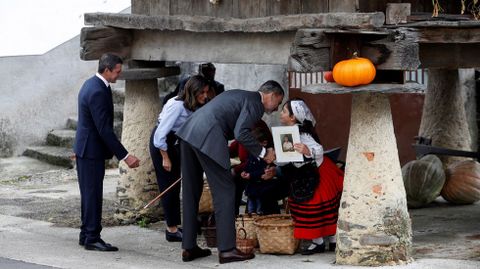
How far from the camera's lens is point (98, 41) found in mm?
11883

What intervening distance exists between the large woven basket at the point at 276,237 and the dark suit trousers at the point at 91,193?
143 cm

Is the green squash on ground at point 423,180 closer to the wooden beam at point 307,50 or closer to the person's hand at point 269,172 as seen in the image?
the person's hand at point 269,172

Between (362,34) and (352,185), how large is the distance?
126 cm

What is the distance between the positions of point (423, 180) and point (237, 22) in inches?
142

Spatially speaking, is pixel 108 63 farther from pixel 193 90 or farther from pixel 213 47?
pixel 213 47

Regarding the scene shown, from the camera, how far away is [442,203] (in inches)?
529

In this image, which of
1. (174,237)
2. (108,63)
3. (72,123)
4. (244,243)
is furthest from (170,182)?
(72,123)

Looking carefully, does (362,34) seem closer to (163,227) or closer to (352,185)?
(352,185)

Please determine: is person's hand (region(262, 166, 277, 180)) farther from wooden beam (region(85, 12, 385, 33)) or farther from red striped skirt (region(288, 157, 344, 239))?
wooden beam (region(85, 12, 385, 33))

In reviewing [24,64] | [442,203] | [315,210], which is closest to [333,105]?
[442,203]

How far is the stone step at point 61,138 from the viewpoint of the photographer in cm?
1595

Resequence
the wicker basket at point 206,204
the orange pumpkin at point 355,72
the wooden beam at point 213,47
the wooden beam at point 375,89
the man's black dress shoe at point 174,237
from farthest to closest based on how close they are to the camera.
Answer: the wicker basket at point 206,204 → the man's black dress shoe at point 174,237 → the wooden beam at point 213,47 → the wooden beam at point 375,89 → the orange pumpkin at point 355,72

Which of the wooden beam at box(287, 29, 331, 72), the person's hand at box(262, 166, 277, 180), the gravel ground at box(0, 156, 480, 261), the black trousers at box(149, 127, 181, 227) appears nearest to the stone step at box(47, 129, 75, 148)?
the gravel ground at box(0, 156, 480, 261)

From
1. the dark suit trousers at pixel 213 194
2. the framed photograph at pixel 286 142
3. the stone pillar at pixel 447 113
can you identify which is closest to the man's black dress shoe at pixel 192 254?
the dark suit trousers at pixel 213 194
